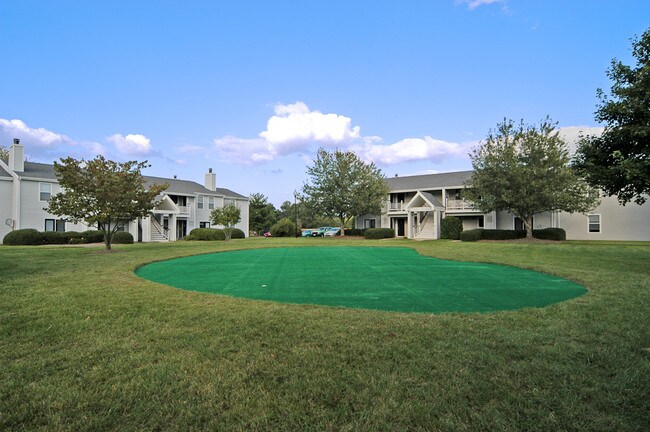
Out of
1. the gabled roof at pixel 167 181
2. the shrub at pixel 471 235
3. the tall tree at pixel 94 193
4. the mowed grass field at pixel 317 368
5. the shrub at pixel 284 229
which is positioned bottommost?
the mowed grass field at pixel 317 368

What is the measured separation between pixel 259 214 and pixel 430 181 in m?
27.0

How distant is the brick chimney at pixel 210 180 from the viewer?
44438mm

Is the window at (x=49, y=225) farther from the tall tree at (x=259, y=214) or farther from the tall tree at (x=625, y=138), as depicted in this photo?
the tall tree at (x=625, y=138)

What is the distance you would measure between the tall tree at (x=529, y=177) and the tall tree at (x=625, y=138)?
13369 millimetres

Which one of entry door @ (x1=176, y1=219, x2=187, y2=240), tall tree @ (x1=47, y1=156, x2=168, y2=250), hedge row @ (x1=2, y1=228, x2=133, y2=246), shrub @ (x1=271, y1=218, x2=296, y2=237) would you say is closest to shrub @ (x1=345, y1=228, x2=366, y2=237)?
shrub @ (x1=271, y1=218, x2=296, y2=237)

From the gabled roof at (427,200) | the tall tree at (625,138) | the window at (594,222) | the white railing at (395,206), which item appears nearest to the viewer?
the tall tree at (625,138)

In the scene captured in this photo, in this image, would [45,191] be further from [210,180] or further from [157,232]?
[210,180]

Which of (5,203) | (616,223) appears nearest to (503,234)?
(616,223)

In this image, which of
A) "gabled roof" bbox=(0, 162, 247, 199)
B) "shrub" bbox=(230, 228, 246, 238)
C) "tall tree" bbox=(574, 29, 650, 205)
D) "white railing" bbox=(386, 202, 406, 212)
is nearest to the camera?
"tall tree" bbox=(574, 29, 650, 205)

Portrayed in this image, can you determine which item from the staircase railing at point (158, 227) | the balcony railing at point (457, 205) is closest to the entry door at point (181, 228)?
the staircase railing at point (158, 227)

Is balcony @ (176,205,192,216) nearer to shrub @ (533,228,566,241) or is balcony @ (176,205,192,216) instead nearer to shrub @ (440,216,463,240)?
shrub @ (440,216,463,240)

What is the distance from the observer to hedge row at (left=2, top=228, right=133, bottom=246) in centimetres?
2553

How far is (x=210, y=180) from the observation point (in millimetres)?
44531

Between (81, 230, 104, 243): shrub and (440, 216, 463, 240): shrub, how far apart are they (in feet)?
88.7
